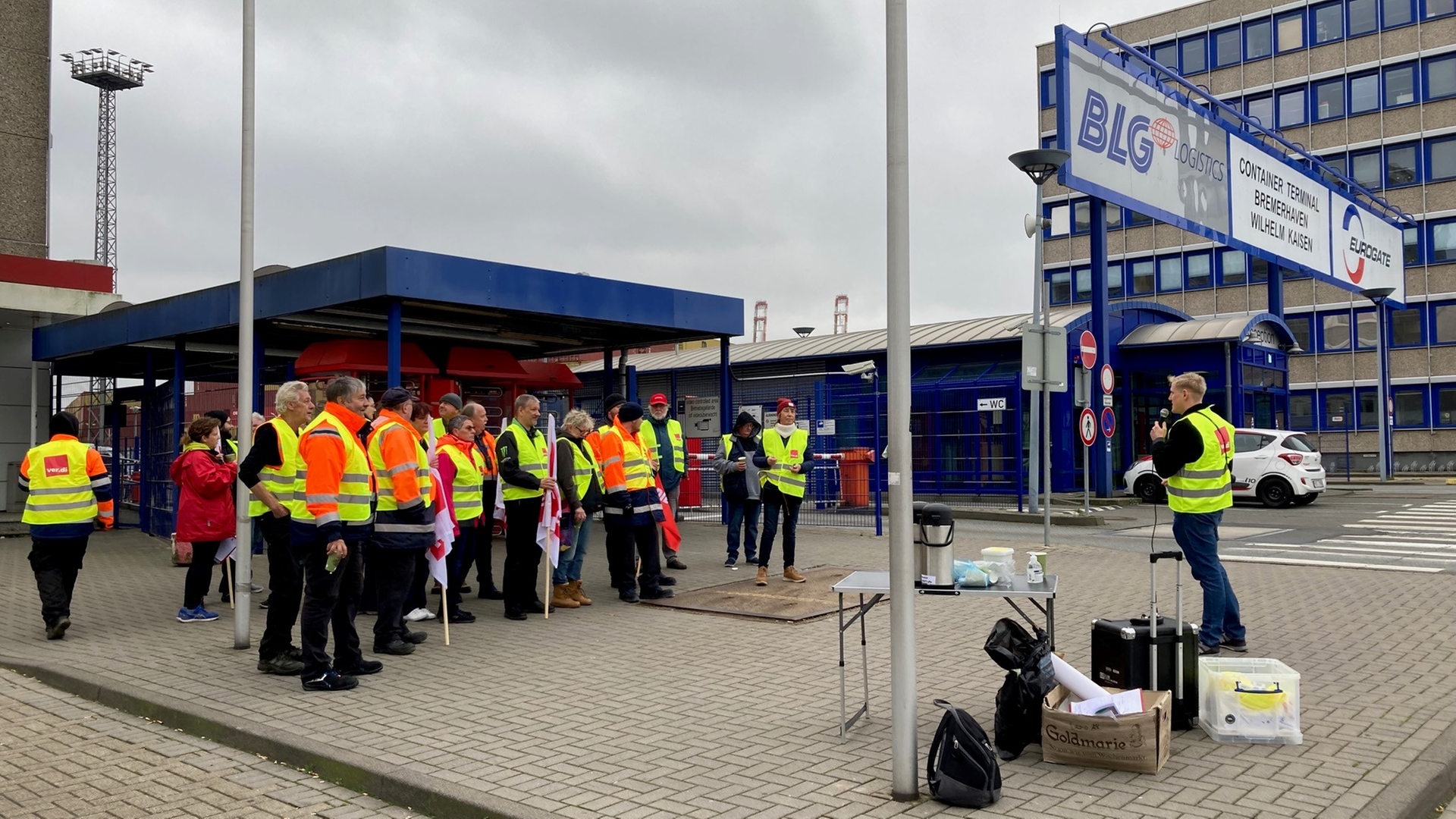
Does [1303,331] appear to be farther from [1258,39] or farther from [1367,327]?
[1258,39]

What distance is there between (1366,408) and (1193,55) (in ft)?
62.7

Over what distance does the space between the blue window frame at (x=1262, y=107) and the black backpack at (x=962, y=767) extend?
52906 millimetres

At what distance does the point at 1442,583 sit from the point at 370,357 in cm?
1262

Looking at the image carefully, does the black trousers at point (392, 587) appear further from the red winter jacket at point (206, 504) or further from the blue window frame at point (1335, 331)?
the blue window frame at point (1335, 331)

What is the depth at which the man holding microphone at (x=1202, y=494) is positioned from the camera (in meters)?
7.30

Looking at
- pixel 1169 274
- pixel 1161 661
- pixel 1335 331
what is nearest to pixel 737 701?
pixel 1161 661

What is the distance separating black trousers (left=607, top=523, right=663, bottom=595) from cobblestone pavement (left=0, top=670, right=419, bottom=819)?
14.9 ft

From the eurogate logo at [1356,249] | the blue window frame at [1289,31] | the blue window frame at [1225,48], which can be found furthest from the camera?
the blue window frame at [1225,48]

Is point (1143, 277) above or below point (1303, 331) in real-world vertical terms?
above

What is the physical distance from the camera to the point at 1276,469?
2131 centimetres

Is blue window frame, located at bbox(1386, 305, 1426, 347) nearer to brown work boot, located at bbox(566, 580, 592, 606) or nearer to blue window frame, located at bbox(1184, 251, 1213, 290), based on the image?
blue window frame, located at bbox(1184, 251, 1213, 290)

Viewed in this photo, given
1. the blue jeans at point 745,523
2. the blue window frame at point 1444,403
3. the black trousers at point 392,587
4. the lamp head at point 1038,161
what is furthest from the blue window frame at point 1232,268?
the black trousers at point 392,587

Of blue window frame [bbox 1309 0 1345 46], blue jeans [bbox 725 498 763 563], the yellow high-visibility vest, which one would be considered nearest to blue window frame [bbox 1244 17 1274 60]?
blue window frame [bbox 1309 0 1345 46]

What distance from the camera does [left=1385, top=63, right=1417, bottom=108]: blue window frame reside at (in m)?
45.3
